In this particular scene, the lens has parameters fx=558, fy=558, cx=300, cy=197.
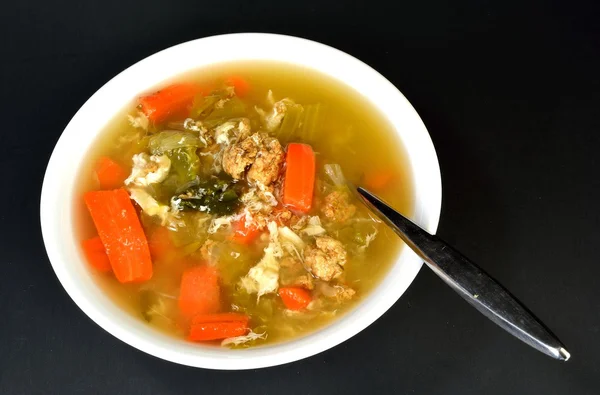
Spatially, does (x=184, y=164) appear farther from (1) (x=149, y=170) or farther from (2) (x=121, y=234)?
(2) (x=121, y=234)

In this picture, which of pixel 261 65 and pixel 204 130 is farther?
pixel 261 65

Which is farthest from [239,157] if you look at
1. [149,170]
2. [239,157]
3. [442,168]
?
[442,168]

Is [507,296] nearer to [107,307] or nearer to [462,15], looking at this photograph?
[107,307]

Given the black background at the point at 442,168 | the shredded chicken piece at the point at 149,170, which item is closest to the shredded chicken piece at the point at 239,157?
the shredded chicken piece at the point at 149,170

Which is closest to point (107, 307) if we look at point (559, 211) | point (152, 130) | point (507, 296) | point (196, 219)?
point (196, 219)

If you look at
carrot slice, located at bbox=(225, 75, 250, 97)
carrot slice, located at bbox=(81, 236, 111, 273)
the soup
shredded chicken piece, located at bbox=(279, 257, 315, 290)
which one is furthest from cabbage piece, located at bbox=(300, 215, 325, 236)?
carrot slice, located at bbox=(81, 236, 111, 273)

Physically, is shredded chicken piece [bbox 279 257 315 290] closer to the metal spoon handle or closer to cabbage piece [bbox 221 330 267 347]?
cabbage piece [bbox 221 330 267 347]
